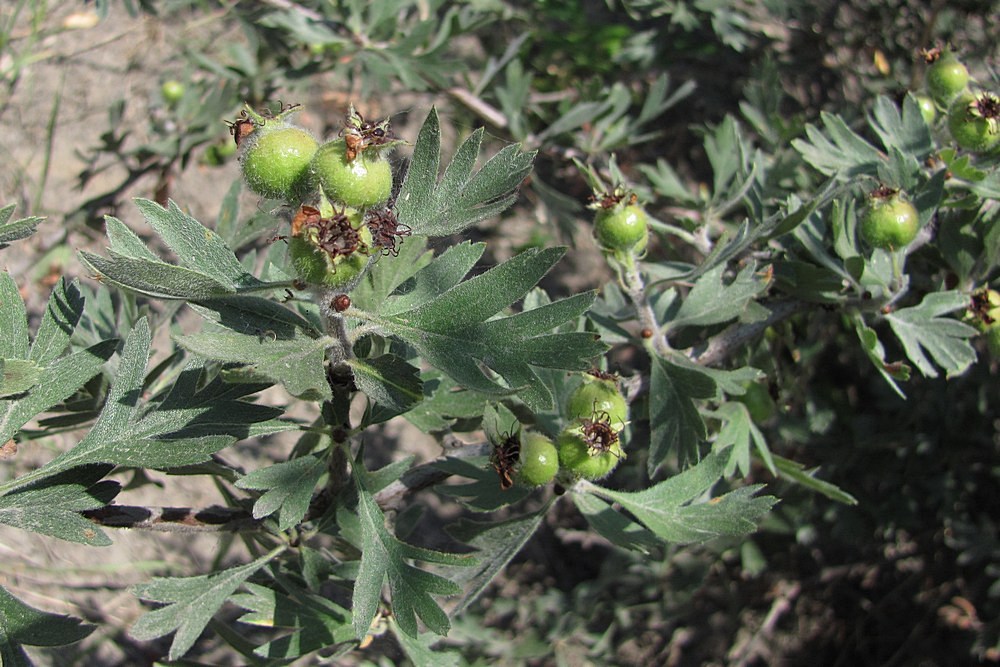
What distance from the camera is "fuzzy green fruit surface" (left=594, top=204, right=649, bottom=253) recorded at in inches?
78.1

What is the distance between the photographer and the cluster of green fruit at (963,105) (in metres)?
2.05

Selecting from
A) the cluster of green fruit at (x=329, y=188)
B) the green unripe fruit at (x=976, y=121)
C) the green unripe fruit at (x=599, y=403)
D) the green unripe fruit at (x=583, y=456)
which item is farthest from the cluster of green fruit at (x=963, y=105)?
the cluster of green fruit at (x=329, y=188)

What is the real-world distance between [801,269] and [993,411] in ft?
5.59

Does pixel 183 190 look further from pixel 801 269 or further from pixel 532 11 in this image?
pixel 801 269

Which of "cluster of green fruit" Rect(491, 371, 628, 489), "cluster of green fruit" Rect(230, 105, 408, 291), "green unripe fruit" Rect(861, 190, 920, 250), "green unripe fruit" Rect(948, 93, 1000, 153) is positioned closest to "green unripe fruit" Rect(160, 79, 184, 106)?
"cluster of green fruit" Rect(230, 105, 408, 291)

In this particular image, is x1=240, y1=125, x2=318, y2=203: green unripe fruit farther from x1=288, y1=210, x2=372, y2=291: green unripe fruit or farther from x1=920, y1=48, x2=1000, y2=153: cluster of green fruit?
x1=920, y1=48, x2=1000, y2=153: cluster of green fruit

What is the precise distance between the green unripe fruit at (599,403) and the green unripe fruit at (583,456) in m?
0.05

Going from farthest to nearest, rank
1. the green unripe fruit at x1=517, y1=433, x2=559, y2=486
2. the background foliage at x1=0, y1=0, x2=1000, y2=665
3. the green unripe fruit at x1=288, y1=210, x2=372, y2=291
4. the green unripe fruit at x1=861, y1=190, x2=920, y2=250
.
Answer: the green unripe fruit at x1=861, y1=190, x2=920, y2=250, the green unripe fruit at x1=517, y1=433, x2=559, y2=486, the background foliage at x1=0, y1=0, x2=1000, y2=665, the green unripe fruit at x1=288, y1=210, x2=372, y2=291

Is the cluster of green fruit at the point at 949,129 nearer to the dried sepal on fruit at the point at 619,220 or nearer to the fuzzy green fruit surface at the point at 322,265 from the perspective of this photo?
the dried sepal on fruit at the point at 619,220

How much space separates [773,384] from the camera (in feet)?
7.86

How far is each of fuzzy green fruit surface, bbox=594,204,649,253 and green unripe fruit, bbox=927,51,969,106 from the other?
3.07 feet

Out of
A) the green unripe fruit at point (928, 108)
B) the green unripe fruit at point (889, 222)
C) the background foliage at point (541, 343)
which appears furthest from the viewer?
the green unripe fruit at point (928, 108)

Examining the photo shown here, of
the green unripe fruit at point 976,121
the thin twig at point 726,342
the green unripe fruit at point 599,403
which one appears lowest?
the thin twig at point 726,342

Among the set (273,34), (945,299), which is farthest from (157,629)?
(273,34)
